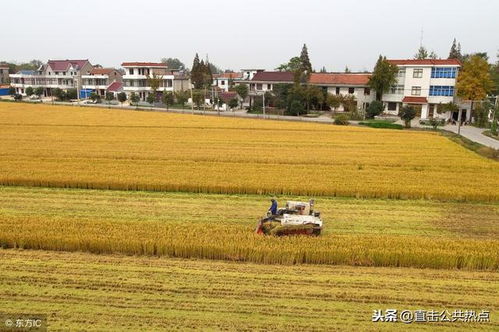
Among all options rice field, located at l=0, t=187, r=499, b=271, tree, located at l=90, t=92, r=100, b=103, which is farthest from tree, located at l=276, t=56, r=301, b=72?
rice field, located at l=0, t=187, r=499, b=271

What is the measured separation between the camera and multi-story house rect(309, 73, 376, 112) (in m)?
62.2

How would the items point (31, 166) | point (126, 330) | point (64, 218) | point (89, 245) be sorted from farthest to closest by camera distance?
point (31, 166), point (64, 218), point (89, 245), point (126, 330)

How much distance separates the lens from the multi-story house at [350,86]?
62.2 m

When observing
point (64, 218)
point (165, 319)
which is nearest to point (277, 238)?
point (165, 319)

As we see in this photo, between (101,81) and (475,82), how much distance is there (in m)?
71.1

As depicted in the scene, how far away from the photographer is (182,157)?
27.2 metres

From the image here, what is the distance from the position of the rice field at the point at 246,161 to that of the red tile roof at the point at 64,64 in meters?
57.4

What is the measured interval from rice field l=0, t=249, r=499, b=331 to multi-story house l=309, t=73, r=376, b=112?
171 feet

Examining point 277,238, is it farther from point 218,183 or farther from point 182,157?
point 182,157

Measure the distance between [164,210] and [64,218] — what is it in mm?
3594

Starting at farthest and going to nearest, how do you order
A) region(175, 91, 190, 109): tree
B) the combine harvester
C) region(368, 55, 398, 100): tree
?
region(175, 91, 190, 109): tree, region(368, 55, 398, 100): tree, the combine harvester

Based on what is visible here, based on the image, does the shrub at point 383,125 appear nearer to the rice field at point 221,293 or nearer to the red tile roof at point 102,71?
the rice field at point 221,293

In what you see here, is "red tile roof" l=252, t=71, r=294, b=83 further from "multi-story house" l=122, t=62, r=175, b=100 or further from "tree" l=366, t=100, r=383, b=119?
"multi-story house" l=122, t=62, r=175, b=100

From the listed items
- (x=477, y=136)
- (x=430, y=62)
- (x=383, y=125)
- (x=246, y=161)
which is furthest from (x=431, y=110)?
(x=246, y=161)
